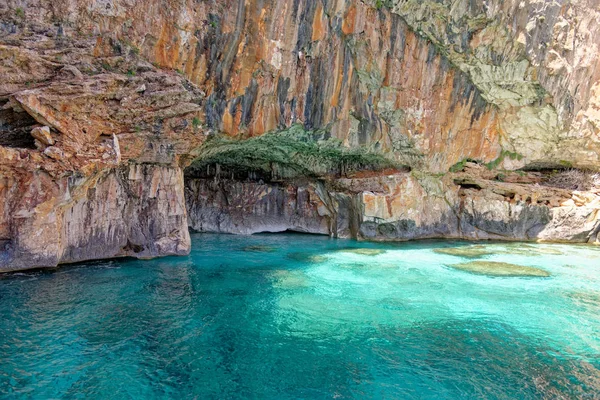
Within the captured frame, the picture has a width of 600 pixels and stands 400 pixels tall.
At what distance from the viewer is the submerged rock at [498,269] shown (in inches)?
463

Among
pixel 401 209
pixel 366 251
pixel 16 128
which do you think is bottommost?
pixel 366 251

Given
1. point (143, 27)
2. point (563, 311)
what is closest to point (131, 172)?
point (143, 27)

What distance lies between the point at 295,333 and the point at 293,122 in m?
10.4

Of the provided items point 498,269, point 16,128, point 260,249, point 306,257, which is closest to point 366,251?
point 306,257

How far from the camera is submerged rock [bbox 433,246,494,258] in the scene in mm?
15523

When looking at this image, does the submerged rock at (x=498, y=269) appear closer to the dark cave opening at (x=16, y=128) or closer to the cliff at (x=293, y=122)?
the cliff at (x=293, y=122)

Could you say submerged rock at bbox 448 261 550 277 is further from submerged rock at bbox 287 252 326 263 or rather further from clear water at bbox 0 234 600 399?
submerged rock at bbox 287 252 326 263

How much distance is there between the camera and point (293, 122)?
617 inches

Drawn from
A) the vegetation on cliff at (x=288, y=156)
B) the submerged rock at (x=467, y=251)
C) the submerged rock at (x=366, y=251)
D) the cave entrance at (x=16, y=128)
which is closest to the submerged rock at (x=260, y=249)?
the submerged rock at (x=366, y=251)

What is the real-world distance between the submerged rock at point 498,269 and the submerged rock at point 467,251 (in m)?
1.93

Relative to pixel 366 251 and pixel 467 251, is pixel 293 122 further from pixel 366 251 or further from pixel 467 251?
pixel 467 251

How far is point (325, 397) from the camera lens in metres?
4.99

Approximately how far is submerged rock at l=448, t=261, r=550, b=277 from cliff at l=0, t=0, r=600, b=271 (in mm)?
6935

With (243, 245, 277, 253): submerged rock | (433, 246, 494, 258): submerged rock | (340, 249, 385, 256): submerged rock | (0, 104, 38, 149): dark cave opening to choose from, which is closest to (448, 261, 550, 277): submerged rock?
(433, 246, 494, 258): submerged rock
